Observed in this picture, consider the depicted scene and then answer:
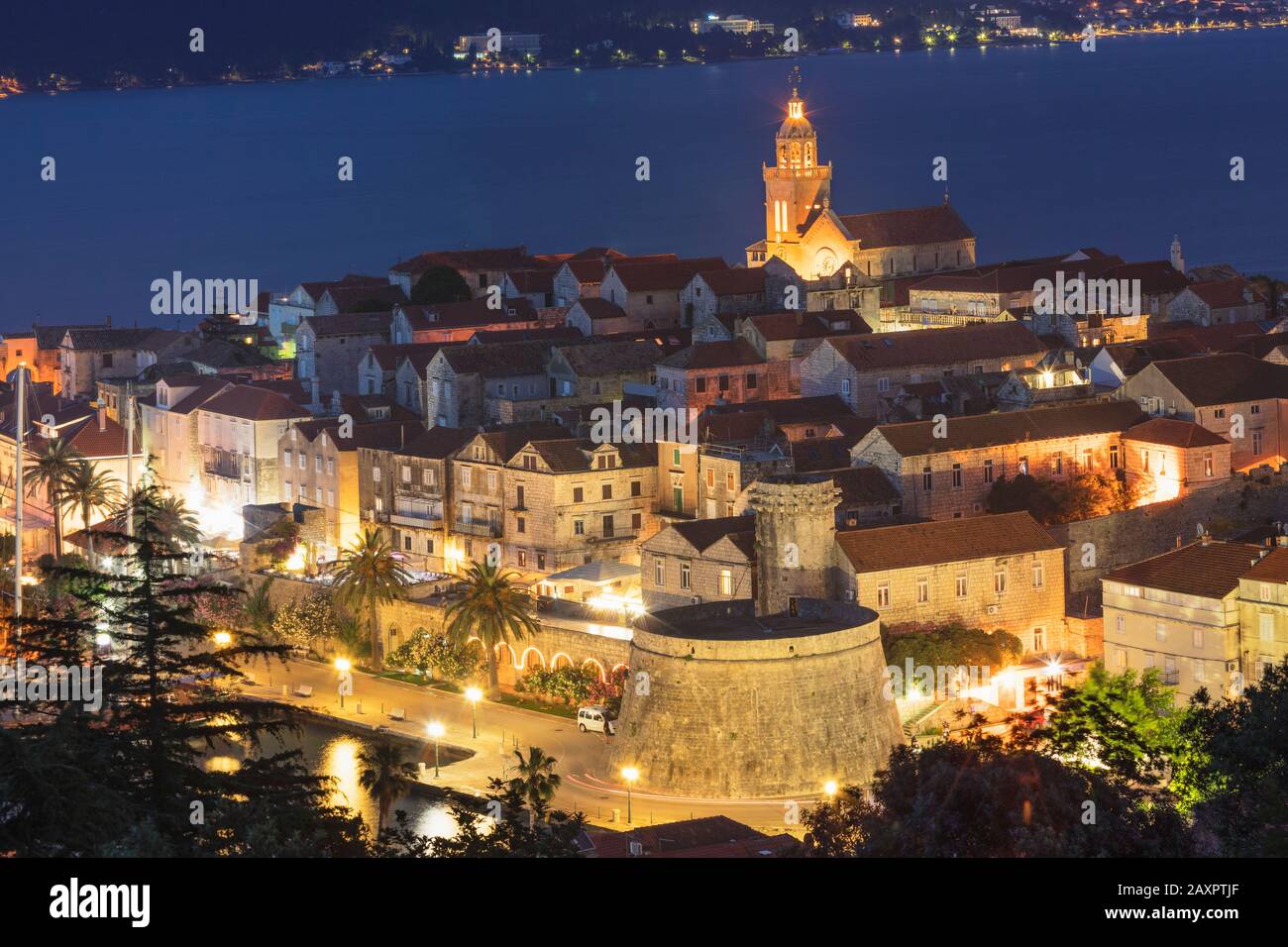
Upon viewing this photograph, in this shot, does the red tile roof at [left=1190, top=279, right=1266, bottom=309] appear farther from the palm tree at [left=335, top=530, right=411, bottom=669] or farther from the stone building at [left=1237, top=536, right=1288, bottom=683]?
the stone building at [left=1237, top=536, right=1288, bottom=683]

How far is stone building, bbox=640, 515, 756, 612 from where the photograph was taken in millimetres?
45094

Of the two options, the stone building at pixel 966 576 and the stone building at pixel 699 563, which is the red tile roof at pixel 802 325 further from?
the stone building at pixel 966 576

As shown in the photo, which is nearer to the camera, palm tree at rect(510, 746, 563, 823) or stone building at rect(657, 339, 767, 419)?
palm tree at rect(510, 746, 563, 823)

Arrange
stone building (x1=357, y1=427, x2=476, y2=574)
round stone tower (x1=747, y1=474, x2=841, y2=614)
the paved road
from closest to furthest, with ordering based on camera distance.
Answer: the paved road < round stone tower (x1=747, y1=474, x2=841, y2=614) < stone building (x1=357, y1=427, x2=476, y2=574)

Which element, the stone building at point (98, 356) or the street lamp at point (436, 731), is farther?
→ the stone building at point (98, 356)

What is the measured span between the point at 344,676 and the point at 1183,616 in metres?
17.4

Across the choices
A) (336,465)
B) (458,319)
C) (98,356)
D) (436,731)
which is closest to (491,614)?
(436,731)

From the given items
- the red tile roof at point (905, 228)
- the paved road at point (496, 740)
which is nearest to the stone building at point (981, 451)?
the paved road at point (496, 740)

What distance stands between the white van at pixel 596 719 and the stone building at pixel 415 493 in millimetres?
11236

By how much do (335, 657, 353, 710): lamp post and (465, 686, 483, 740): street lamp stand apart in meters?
2.64

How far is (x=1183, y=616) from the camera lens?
139ft

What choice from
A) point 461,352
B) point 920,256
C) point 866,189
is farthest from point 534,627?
point 866,189

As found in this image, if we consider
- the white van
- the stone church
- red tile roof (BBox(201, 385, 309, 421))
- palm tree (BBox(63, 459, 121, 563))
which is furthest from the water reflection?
the stone church

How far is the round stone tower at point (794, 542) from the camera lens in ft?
142
